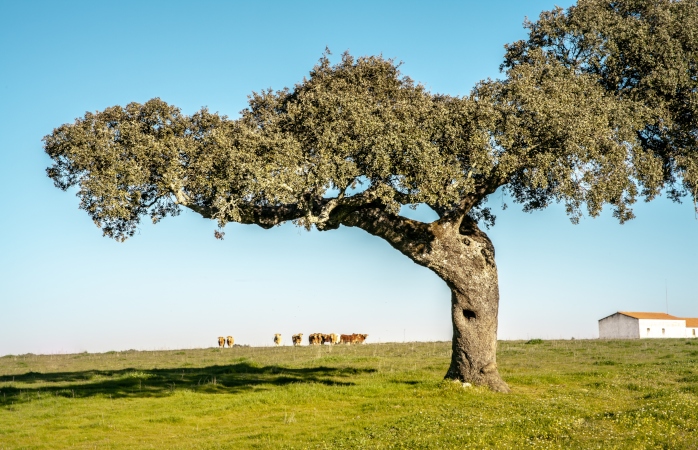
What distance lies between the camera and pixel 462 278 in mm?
32031

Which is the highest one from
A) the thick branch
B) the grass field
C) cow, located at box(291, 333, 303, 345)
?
the thick branch

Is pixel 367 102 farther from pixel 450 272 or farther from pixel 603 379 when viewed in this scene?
pixel 603 379

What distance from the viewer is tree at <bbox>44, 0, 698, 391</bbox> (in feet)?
96.5

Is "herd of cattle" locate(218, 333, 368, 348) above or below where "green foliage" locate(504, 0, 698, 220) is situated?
below

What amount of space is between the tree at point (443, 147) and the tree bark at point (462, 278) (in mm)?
63

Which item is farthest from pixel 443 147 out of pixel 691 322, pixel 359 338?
pixel 691 322

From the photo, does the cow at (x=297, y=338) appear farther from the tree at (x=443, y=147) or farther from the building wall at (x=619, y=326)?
the building wall at (x=619, y=326)

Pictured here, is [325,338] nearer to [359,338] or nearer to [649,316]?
[359,338]

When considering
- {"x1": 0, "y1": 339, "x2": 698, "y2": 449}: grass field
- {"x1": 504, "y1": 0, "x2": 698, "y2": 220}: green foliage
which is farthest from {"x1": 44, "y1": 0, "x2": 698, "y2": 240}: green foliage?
{"x1": 0, "y1": 339, "x2": 698, "y2": 449}: grass field

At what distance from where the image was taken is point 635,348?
162ft

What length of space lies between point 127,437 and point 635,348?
1460 inches

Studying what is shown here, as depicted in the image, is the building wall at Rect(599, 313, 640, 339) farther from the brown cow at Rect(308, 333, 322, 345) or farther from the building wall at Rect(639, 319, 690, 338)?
the brown cow at Rect(308, 333, 322, 345)

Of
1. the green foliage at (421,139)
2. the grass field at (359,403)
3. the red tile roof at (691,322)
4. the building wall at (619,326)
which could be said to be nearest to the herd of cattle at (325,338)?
the grass field at (359,403)

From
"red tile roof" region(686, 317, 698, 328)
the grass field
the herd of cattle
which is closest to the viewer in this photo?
the grass field
